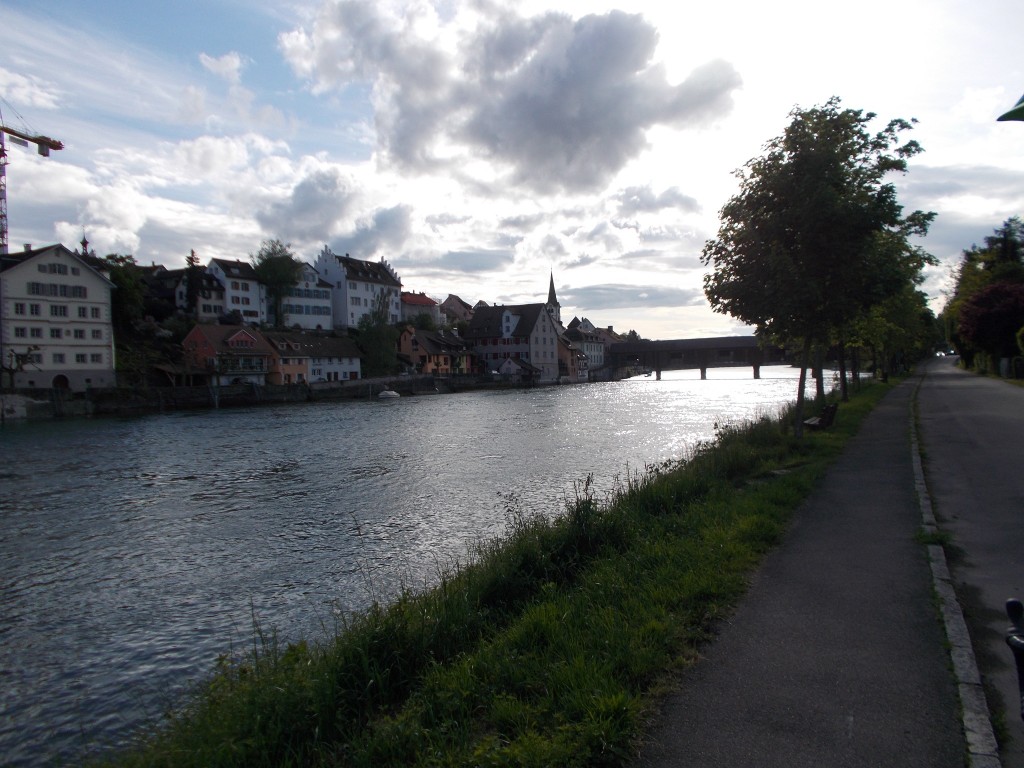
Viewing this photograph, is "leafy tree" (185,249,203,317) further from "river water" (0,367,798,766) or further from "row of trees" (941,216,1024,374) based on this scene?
"row of trees" (941,216,1024,374)

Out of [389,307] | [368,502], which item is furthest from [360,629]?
[389,307]

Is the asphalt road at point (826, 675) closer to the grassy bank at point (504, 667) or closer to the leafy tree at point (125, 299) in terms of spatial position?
the grassy bank at point (504, 667)

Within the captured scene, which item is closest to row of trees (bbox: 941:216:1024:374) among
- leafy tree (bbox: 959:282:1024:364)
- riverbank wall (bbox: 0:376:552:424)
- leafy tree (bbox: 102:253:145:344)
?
leafy tree (bbox: 959:282:1024:364)

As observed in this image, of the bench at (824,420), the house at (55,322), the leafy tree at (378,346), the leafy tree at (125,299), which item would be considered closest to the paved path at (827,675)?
the bench at (824,420)

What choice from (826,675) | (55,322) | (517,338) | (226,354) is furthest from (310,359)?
(826,675)

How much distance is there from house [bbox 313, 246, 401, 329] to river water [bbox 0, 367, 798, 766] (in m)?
77.4

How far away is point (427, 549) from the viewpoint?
1365 centimetres

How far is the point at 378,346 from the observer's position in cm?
9744

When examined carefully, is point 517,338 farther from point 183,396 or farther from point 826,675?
point 826,675

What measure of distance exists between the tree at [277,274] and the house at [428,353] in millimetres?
17551

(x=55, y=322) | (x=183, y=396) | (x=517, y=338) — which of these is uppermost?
(x=55, y=322)

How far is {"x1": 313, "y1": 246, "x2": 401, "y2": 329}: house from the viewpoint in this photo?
378 ft

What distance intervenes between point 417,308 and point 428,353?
31829 mm

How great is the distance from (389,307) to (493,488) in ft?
349
